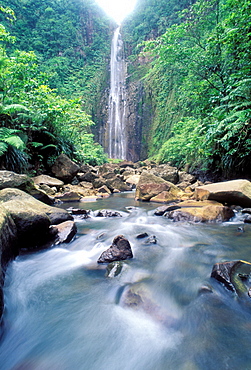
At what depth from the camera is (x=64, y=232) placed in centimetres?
340

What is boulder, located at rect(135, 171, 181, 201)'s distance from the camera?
703 centimetres

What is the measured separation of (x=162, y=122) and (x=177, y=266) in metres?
21.5

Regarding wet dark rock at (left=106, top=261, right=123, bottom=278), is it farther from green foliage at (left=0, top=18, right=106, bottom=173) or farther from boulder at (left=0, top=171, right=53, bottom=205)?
green foliage at (left=0, top=18, right=106, bottom=173)

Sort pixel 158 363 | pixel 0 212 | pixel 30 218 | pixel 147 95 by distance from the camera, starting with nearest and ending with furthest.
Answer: pixel 158 363 → pixel 0 212 → pixel 30 218 → pixel 147 95

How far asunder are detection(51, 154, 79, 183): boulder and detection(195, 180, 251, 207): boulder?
577 cm

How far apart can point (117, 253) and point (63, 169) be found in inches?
265

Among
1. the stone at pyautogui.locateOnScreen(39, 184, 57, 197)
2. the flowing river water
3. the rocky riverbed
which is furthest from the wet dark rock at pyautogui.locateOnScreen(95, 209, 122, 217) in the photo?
the stone at pyautogui.locateOnScreen(39, 184, 57, 197)

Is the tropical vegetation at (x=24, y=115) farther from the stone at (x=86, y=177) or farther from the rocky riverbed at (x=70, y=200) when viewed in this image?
the stone at (x=86, y=177)

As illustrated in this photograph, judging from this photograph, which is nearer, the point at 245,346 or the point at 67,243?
the point at 245,346

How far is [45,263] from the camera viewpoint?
2680 millimetres

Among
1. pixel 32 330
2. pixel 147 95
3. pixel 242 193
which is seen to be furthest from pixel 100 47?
pixel 32 330

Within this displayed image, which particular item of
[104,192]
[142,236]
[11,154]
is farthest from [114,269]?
[104,192]

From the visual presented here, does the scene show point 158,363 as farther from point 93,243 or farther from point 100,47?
point 100,47

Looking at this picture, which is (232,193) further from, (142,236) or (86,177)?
(86,177)
